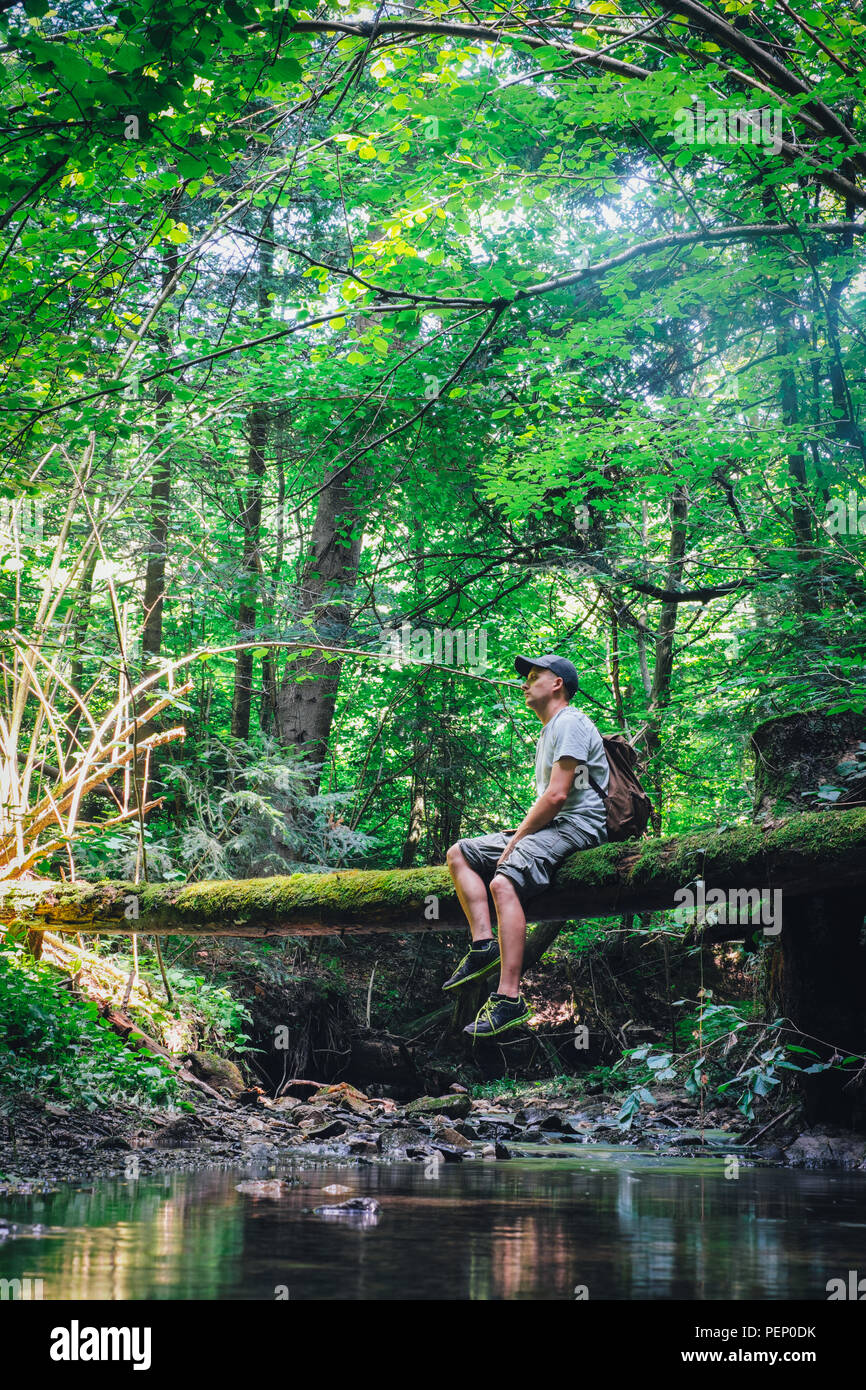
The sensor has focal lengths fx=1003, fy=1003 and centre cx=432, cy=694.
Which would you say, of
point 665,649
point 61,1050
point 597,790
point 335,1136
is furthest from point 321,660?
point 597,790

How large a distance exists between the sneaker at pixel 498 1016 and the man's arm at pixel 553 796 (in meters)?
0.89

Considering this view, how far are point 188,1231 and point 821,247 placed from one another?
997 centimetres

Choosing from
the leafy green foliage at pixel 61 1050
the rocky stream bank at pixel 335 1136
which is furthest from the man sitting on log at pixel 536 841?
the leafy green foliage at pixel 61 1050

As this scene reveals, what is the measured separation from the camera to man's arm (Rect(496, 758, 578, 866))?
21.3ft

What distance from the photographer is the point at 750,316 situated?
12.0 m

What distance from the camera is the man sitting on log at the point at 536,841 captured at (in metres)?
6.26

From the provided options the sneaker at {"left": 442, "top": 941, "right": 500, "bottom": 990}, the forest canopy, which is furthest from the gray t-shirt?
the forest canopy

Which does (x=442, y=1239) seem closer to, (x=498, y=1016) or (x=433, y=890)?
(x=498, y=1016)

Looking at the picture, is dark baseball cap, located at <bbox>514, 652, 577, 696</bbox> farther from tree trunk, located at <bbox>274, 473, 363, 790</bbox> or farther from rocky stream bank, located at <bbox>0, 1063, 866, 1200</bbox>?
tree trunk, located at <bbox>274, 473, 363, 790</bbox>

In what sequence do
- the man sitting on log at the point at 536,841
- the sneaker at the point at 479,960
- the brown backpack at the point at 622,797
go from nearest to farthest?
the man sitting on log at the point at 536,841 → the sneaker at the point at 479,960 → the brown backpack at the point at 622,797

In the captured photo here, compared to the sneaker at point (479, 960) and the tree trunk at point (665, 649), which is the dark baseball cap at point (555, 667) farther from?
the tree trunk at point (665, 649)

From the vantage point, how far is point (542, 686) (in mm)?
6945

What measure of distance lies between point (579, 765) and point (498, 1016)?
1696 millimetres
